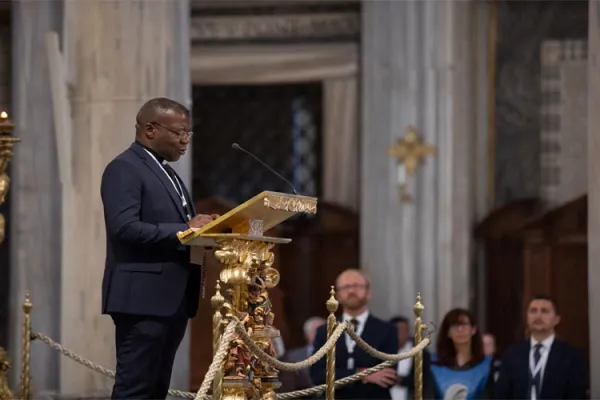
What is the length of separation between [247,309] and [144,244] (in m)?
0.67

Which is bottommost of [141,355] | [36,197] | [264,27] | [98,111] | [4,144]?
[141,355]

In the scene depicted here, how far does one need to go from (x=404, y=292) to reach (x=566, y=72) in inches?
110

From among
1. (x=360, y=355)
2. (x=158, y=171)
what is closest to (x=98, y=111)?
(x=360, y=355)

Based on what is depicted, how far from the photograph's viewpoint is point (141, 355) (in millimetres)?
7934

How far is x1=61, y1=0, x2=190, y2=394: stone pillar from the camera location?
1227cm

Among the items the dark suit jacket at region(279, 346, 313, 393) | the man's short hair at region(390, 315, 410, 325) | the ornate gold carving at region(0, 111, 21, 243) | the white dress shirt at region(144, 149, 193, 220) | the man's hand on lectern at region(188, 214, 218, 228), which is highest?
the ornate gold carving at region(0, 111, 21, 243)

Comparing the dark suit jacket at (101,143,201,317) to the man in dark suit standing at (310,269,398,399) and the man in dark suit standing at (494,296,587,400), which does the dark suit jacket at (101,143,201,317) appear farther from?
the man in dark suit standing at (494,296,587,400)

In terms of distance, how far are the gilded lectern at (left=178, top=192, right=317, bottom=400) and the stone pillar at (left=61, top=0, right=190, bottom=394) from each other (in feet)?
13.4

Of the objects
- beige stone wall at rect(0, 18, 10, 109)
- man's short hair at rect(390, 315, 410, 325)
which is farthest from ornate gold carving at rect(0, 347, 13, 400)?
beige stone wall at rect(0, 18, 10, 109)

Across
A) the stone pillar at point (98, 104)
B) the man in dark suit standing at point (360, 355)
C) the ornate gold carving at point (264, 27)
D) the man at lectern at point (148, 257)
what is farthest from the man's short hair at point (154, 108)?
the ornate gold carving at point (264, 27)

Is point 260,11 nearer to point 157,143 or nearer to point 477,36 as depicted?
point 477,36

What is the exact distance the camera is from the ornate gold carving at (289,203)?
7910 mm

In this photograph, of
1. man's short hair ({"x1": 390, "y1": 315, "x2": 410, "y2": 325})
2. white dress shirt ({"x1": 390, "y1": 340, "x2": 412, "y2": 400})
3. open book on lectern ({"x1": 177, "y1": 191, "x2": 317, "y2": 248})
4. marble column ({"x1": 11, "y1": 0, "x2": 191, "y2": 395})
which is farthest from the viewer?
man's short hair ({"x1": 390, "y1": 315, "x2": 410, "y2": 325})

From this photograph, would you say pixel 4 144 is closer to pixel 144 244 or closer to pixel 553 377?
pixel 144 244
